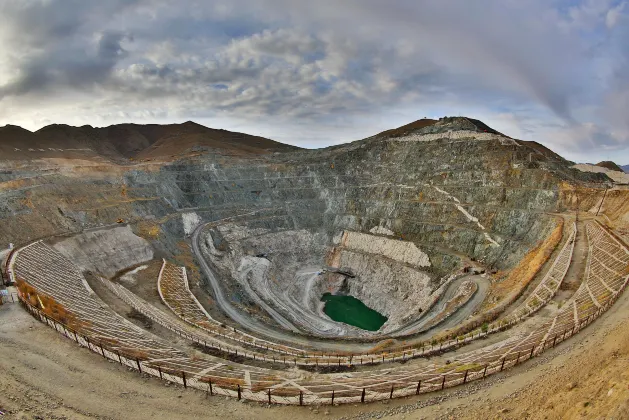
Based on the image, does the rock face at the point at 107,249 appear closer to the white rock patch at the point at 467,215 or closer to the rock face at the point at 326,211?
the rock face at the point at 326,211

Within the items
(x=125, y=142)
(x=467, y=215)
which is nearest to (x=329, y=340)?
(x=467, y=215)

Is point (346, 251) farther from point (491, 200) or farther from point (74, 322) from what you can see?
point (74, 322)

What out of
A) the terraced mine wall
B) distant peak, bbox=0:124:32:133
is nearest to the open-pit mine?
the terraced mine wall

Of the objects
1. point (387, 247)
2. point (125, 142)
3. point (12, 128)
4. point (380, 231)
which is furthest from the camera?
point (125, 142)

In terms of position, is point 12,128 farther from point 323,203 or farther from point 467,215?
point 467,215

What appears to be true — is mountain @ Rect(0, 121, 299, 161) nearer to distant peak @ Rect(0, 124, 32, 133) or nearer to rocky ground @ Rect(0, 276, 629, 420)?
distant peak @ Rect(0, 124, 32, 133)
